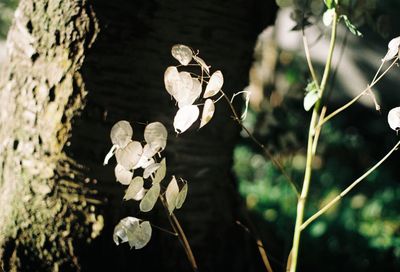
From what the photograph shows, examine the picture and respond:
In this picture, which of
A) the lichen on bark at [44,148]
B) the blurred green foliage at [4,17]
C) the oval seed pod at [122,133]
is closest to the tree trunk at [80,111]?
the lichen on bark at [44,148]

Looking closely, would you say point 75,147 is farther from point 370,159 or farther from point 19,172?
point 370,159

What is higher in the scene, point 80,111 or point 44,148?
point 80,111

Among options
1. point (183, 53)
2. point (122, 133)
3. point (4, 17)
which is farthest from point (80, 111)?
point (4, 17)

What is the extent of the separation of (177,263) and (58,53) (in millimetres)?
776

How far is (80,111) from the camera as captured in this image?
4.50 ft

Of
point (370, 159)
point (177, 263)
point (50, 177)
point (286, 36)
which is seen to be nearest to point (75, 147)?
point (50, 177)

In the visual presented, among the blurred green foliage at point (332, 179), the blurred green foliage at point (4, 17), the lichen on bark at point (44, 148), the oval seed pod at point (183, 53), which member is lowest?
the blurred green foliage at point (332, 179)

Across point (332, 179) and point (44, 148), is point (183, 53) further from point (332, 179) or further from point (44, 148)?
point (332, 179)

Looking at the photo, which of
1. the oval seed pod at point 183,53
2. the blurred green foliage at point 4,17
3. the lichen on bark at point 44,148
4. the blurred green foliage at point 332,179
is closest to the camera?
the oval seed pod at point 183,53

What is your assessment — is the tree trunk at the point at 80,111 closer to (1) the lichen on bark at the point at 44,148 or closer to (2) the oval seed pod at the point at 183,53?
(1) the lichen on bark at the point at 44,148

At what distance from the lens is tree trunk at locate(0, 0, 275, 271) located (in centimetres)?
136

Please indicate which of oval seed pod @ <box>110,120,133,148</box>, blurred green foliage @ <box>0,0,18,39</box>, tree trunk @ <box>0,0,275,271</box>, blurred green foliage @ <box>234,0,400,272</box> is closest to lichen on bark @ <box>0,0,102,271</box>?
tree trunk @ <box>0,0,275,271</box>

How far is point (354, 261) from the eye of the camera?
2355 mm

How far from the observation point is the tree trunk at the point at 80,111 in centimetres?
136
